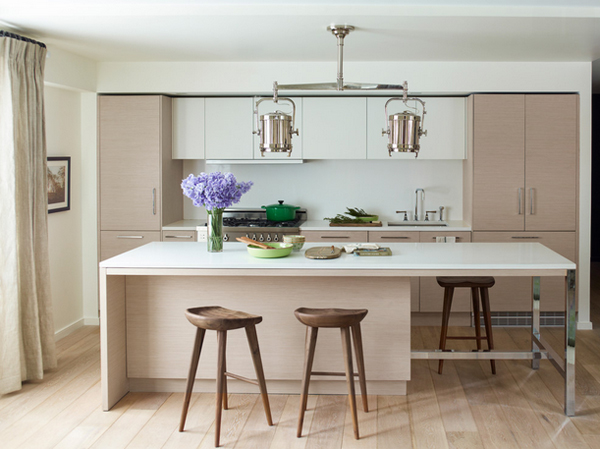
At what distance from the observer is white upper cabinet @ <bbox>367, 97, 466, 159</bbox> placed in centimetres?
550

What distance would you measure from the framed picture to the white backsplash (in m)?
1.29

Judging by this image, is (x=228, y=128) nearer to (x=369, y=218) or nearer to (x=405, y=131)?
(x=369, y=218)

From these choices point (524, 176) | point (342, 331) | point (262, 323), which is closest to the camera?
point (342, 331)

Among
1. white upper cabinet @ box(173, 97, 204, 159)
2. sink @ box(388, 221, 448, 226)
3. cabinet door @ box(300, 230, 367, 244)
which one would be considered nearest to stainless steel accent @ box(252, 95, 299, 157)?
cabinet door @ box(300, 230, 367, 244)

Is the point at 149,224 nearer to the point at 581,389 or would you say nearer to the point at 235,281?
the point at 235,281

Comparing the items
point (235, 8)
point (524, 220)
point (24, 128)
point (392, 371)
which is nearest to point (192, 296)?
point (392, 371)

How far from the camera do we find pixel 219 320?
3047mm

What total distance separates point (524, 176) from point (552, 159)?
0.29 m

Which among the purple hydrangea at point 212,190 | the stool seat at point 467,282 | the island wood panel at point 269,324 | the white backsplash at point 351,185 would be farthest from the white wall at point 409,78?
the island wood panel at point 269,324

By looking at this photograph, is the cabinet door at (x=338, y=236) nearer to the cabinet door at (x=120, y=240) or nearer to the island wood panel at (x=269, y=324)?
the cabinet door at (x=120, y=240)

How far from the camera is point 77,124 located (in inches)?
211

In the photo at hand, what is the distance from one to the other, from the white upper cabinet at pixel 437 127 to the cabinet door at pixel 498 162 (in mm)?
218

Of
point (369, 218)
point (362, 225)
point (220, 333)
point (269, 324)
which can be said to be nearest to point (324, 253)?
point (269, 324)

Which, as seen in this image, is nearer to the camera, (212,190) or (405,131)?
(405,131)
